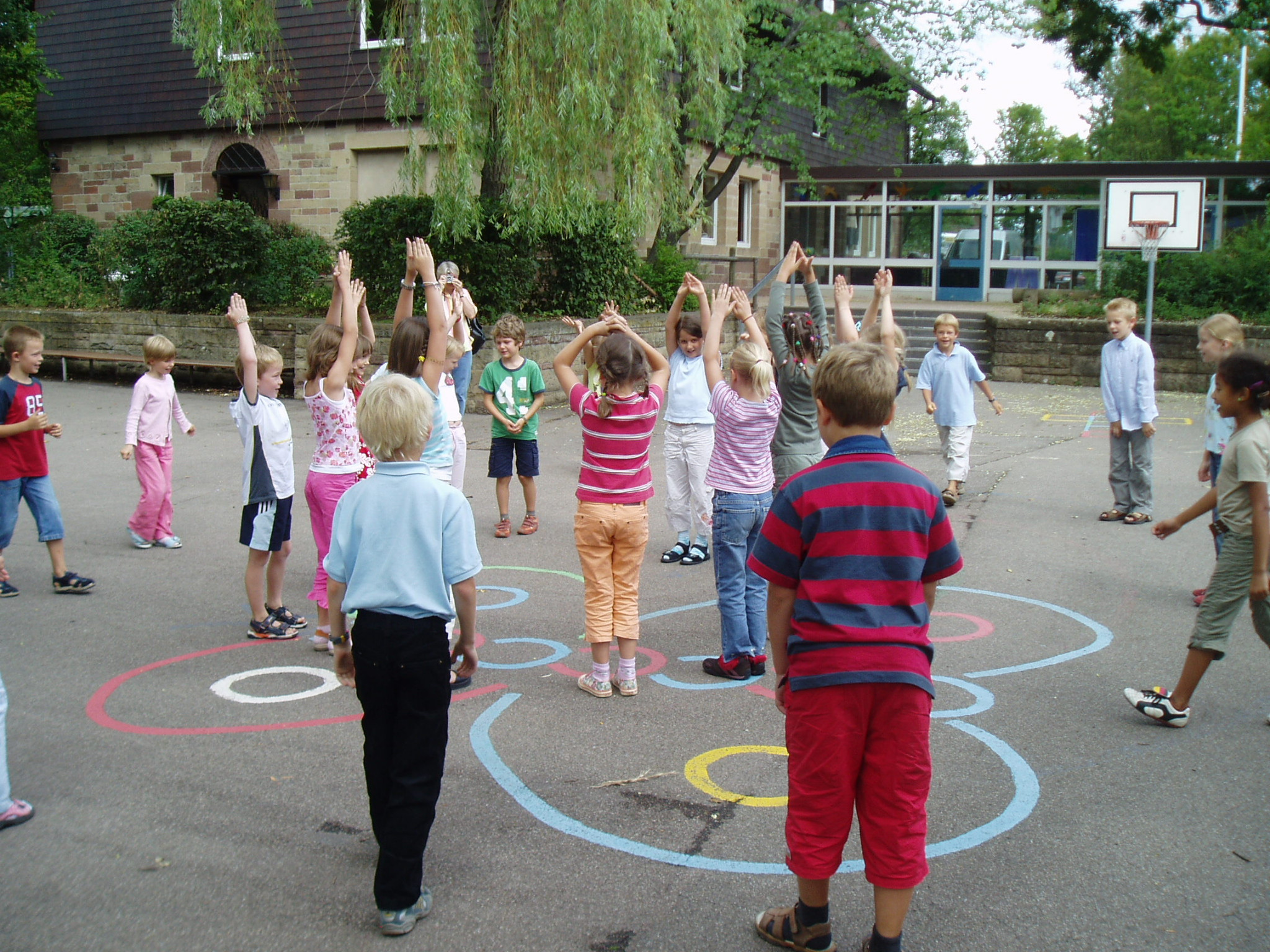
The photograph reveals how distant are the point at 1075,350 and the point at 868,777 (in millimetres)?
18117

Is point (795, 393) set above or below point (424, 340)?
below

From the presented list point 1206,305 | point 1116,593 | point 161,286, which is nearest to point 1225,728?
point 1116,593

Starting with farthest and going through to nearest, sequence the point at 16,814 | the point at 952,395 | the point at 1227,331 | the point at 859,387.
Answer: the point at 952,395 < the point at 1227,331 < the point at 16,814 < the point at 859,387

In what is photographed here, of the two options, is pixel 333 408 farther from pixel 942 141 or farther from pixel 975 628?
pixel 942 141

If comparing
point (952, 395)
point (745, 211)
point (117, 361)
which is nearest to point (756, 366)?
point (952, 395)

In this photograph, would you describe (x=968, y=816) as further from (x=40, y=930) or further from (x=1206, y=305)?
(x=1206, y=305)

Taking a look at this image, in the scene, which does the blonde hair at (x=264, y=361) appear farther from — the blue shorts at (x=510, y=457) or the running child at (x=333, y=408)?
the blue shorts at (x=510, y=457)

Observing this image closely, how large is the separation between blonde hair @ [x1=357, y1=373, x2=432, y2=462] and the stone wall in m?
17.5

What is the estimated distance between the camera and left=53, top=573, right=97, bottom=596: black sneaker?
691cm

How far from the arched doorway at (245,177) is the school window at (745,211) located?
11931mm

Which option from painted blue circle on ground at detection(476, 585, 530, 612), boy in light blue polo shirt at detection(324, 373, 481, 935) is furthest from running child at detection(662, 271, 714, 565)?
boy in light blue polo shirt at detection(324, 373, 481, 935)

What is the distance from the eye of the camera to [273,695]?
17.1 ft

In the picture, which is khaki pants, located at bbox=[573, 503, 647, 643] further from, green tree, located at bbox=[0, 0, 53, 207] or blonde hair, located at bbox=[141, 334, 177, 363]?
green tree, located at bbox=[0, 0, 53, 207]

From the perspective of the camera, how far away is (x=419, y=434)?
3406 millimetres
